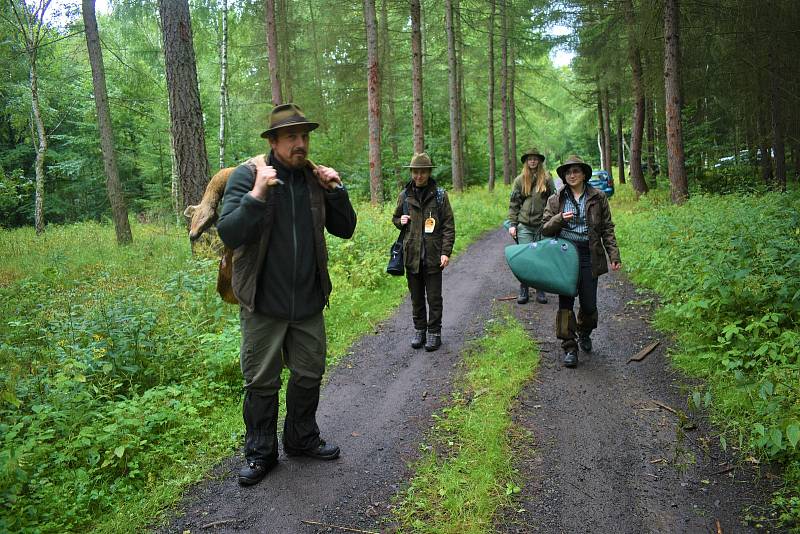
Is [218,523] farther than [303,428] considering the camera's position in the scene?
No

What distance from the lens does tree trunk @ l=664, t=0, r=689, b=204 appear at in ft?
40.1

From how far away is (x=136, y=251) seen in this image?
39.5ft

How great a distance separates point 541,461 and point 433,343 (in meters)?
2.68

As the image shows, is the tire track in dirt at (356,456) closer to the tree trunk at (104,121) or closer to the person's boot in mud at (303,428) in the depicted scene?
the person's boot in mud at (303,428)

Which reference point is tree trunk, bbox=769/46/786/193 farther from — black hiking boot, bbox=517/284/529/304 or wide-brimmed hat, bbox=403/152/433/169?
wide-brimmed hat, bbox=403/152/433/169

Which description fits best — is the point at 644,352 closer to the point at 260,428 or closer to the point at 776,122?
the point at 260,428

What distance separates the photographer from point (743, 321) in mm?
5531

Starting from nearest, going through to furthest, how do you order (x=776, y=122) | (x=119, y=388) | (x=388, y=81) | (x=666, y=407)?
(x=666, y=407) < (x=119, y=388) < (x=776, y=122) < (x=388, y=81)

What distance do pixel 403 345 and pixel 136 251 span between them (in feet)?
27.4

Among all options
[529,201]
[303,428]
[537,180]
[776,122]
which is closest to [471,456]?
[303,428]

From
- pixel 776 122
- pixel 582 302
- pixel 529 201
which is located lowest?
pixel 582 302

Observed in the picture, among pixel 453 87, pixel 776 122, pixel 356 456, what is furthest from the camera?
pixel 453 87

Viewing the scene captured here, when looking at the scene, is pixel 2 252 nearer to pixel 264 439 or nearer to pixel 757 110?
pixel 264 439

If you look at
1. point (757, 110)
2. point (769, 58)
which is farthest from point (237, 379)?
point (757, 110)
